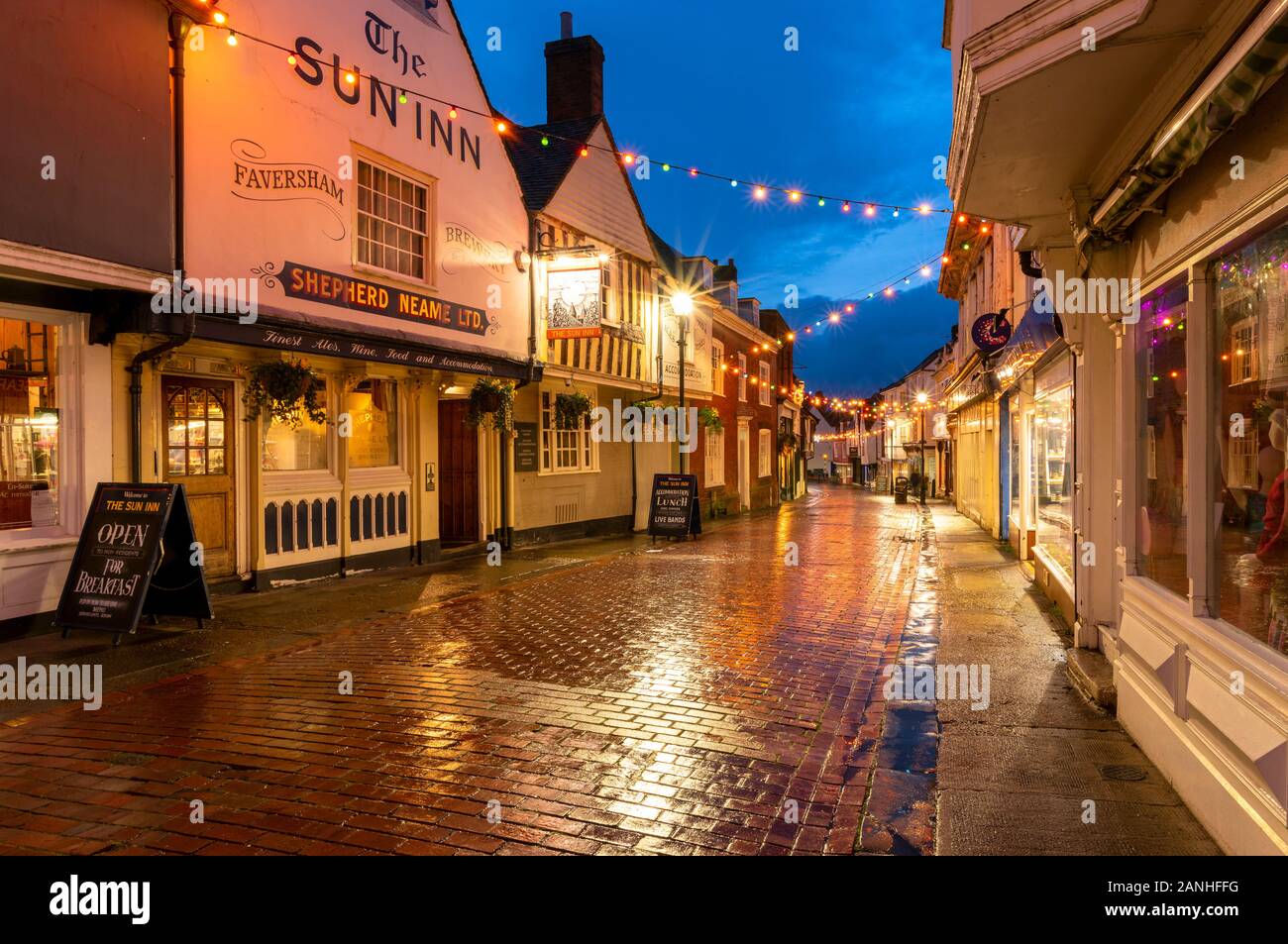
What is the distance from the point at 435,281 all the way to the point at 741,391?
1909 centimetres

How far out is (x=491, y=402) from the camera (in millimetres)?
13344

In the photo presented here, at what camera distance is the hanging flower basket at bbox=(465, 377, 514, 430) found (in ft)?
43.5

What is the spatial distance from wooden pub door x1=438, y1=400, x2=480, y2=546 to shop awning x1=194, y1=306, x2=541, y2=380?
78.7 inches

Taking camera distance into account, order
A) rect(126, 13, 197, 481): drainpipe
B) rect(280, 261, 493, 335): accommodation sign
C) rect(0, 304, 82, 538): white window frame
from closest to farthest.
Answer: rect(0, 304, 82, 538): white window frame
rect(126, 13, 197, 481): drainpipe
rect(280, 261, 493, 335): accommodation sign

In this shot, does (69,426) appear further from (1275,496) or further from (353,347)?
(1275,496)

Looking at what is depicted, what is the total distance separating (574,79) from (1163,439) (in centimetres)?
1587

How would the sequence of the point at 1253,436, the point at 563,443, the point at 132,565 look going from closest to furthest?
1. the point at 1253,436
2. the point at 132,565
3. the point at 563,443

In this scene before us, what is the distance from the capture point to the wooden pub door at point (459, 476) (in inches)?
574

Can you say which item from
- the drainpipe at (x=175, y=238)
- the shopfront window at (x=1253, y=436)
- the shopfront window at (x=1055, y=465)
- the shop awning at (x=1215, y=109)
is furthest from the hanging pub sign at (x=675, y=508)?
the shopfront window at (x=1253, y=436)

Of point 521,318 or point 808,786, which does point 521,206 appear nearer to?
point 521,318

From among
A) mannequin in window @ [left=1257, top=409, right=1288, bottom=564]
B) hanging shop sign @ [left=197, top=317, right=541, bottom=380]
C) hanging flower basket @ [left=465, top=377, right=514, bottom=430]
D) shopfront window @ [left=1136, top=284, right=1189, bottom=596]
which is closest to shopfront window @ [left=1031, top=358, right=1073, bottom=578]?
shopfront window @ [left=1136, top=284, right=1189, bottom=596]

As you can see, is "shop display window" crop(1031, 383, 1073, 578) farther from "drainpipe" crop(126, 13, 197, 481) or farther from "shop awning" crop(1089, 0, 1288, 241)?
"drainpipe" crop(126, 13, 197, 481)

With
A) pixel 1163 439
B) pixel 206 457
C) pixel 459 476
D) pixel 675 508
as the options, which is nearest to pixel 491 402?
pixel 459 476

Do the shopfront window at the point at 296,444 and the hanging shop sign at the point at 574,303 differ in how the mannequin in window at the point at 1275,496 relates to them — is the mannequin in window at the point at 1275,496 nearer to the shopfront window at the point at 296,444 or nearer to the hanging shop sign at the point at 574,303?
the shopfront window at the point at 296,444
